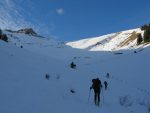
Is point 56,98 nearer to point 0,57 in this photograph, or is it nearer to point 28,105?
point 28,105

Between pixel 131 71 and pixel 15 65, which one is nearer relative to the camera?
pixel 15 65

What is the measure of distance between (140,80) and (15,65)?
23180 millimetres

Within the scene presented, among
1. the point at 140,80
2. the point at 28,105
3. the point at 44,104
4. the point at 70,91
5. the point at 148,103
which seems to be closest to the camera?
the point at 28,105

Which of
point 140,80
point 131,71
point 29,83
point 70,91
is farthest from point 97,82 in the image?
point 131,71

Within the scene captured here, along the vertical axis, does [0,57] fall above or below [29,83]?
above

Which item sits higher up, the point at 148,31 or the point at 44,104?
the point at 148,31

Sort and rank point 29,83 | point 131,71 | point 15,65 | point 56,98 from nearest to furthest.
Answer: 1. point 56,98
2. point 29,83
3. point 15,65
4. point 131,71

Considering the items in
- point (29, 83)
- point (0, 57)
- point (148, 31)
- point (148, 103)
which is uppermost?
point (148, 31)

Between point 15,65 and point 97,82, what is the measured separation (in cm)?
531

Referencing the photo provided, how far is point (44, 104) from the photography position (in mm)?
12195

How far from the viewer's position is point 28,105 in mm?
11273

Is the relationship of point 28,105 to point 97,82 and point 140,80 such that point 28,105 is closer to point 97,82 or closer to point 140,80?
point 97,82

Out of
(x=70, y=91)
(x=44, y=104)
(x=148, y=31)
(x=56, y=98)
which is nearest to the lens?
(x=44, y=104)

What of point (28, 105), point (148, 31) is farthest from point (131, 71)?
point (148, 31)
